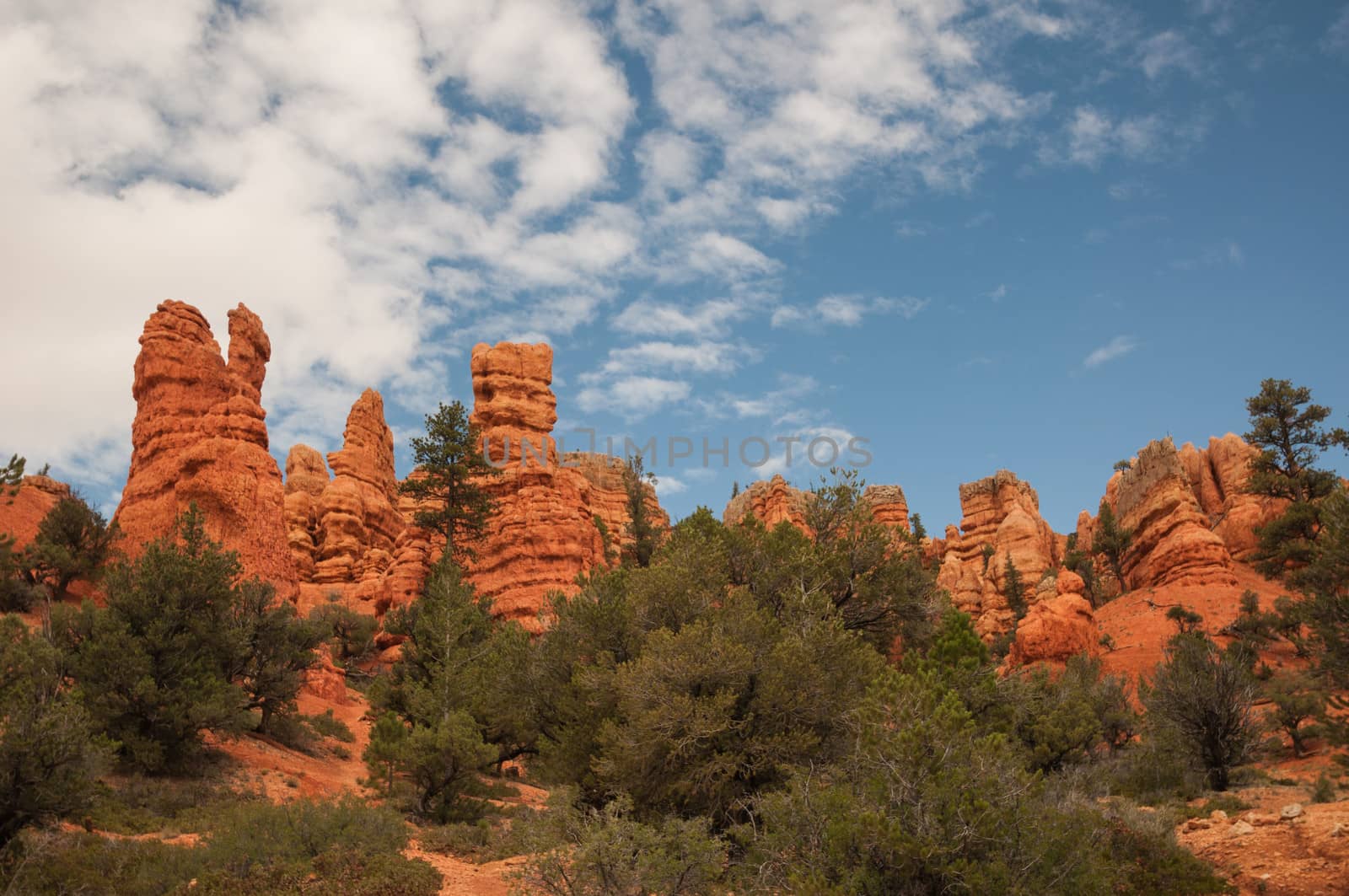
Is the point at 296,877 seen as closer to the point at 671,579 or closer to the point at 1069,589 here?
the point at 671,579

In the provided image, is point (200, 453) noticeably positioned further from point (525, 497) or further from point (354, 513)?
point (354, 513)

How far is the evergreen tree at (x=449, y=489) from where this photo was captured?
4450 cm

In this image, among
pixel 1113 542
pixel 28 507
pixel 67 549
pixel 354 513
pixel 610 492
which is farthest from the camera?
pixel 610 492

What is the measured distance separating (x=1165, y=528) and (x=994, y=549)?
2367 centimetres

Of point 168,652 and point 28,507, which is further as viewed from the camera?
point 28,507

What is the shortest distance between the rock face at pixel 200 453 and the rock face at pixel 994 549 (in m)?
41.9

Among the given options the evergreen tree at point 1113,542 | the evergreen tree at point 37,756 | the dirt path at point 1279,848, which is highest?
the evergreen tree at point 1113,542

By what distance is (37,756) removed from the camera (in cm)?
1351

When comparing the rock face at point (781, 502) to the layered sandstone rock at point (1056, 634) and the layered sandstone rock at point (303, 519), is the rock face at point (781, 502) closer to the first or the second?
the layered sandstone rock at point (1056, 634)

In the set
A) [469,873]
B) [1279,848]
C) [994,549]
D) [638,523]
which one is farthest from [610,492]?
[1279,848]

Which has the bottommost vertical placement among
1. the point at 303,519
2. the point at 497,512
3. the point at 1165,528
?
the point at 1165,528

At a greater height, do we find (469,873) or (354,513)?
(354,513)

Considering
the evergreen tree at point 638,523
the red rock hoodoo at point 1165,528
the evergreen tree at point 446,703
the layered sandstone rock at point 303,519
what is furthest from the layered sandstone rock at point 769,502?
the evergreen tree at point 446,703

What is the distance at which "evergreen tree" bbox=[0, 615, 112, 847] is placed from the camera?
1338 cm
